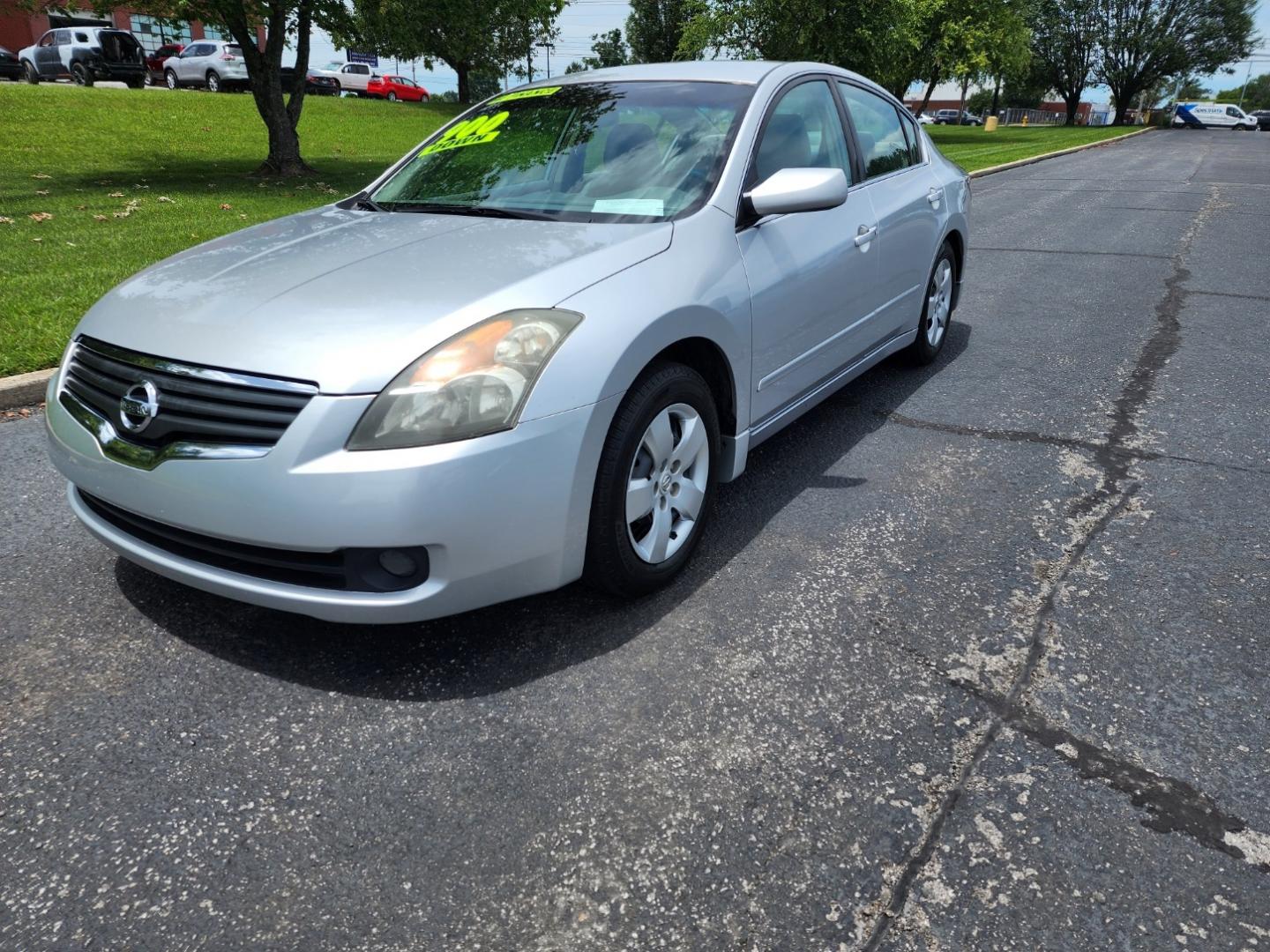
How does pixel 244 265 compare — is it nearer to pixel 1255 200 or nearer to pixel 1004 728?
pixel 1004 728

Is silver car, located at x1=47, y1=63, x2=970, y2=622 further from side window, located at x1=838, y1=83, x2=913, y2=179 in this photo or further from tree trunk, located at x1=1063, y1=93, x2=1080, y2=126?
tree trunk, located at x1=1063, y1=93, x2=1080, y2=126

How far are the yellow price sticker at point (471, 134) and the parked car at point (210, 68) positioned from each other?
28656 mm

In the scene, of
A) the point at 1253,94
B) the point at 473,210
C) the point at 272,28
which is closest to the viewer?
the point at 473,210

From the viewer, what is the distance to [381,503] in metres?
2.25

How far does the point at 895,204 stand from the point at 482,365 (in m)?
2.84

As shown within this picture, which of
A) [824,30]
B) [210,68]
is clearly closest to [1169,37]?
[824,30]

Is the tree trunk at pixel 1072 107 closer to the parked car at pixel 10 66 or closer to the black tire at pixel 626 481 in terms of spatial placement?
the parked car at pixel 10 66

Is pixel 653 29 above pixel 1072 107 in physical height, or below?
above

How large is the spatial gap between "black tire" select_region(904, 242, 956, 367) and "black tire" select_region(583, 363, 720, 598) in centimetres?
265

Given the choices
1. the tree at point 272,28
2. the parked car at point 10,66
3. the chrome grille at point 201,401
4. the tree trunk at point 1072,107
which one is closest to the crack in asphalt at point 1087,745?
the chrome grille at point 201,401

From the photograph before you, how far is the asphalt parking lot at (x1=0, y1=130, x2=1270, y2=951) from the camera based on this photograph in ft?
6.19

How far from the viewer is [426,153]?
158 inches

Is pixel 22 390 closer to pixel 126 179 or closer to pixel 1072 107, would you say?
pixel 126 179

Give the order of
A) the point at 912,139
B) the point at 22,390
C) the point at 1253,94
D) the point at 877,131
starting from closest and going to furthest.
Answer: the point at 877,131
the point at 22,390
the point at 912,139
the point at 1253,94
